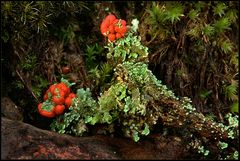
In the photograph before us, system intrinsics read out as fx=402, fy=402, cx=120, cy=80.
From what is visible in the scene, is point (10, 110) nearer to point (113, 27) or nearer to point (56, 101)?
point (56, 101)

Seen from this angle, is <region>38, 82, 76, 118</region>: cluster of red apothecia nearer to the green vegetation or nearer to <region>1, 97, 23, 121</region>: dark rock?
the green vegetation

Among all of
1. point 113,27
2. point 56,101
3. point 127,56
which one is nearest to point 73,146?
point 56,101

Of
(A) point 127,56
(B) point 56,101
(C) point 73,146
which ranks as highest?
(A) point 127,56

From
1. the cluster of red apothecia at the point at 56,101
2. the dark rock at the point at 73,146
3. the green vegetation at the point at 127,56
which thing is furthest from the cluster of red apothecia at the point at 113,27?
the dark rock at the point at 73,146

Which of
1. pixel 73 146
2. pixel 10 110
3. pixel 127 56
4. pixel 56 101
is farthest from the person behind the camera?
pixel 127 56

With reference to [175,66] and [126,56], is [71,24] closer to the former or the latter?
[126,56]

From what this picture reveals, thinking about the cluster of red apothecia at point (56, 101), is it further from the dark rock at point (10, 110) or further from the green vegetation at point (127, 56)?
the dark rock at point (10, 110)

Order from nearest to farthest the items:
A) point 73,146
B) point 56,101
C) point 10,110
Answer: point 73,146 → point 10,110 → point 56,101

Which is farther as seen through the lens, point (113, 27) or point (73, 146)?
point (113, 27)

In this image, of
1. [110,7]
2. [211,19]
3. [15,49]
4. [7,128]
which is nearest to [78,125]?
[7,128]

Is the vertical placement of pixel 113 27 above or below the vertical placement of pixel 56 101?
above
